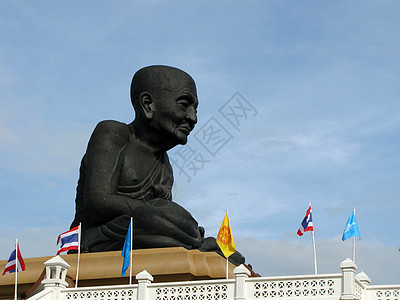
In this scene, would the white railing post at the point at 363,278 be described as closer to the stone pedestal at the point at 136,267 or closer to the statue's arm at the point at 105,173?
the stone pedestal at the point at 136,267

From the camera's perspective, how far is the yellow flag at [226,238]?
15.6 meters

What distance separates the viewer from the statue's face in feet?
65.6

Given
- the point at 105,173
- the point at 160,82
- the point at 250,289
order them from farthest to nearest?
the point at 160,82, the point at 105,173, the point at 250,289

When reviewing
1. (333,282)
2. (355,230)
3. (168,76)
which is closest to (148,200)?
(168,76)

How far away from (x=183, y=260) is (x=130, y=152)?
430 centimetres

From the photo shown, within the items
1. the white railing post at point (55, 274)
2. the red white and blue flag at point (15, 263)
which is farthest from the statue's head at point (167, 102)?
the white railing post at point (55, 274)

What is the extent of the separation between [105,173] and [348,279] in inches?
311

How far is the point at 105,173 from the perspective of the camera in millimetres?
19578

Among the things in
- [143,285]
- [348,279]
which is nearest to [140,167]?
[143,285]

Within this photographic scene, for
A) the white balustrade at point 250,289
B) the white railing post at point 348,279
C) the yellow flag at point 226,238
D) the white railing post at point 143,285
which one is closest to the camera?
A: the white railing post at point 348,279

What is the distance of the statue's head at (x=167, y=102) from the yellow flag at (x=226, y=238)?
189 inches

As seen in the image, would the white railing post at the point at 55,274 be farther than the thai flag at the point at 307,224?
No

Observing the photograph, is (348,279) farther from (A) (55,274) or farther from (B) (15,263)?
(B) (15,263)

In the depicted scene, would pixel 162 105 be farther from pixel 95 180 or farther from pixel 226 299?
pixel 226 299
